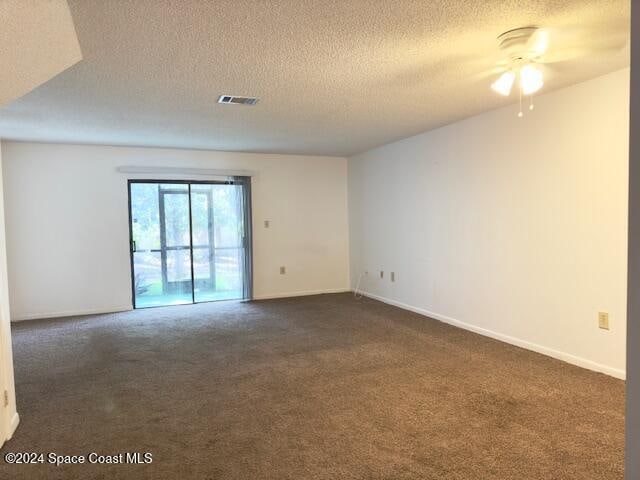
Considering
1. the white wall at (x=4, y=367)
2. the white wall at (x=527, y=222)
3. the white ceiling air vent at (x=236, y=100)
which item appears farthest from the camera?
the white ceiling air vent at (x=236, y=100)

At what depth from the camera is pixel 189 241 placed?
249 inches

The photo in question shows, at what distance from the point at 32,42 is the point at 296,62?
1507 millimetres

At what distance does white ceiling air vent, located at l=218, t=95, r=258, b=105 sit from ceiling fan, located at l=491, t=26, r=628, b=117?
6.59 feet

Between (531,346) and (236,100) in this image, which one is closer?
(236,100)

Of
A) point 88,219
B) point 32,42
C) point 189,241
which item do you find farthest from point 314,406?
point 88,219

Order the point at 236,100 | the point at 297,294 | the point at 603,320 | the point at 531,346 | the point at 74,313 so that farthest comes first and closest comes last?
the point at 297,294
the point at 74,313
the point at 531,346
the point at 236,100
the point at 603,320

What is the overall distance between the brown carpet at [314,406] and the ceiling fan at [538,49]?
2.20 meters

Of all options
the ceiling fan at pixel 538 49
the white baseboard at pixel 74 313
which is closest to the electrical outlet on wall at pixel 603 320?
the ceiling fan at pixel 538 49

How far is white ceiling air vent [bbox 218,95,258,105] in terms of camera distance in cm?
359

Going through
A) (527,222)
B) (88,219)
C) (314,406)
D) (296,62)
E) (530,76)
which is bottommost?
(314,406)

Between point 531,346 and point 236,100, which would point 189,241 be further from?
point 531,346

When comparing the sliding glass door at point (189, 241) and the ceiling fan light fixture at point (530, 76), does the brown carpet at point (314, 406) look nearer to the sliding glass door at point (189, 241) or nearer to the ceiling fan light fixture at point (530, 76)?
the sliding glass door at point (189, 241)

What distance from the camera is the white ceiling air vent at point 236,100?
3594 millimetres

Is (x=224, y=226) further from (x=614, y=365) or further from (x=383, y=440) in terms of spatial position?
(x=614, y=365)
